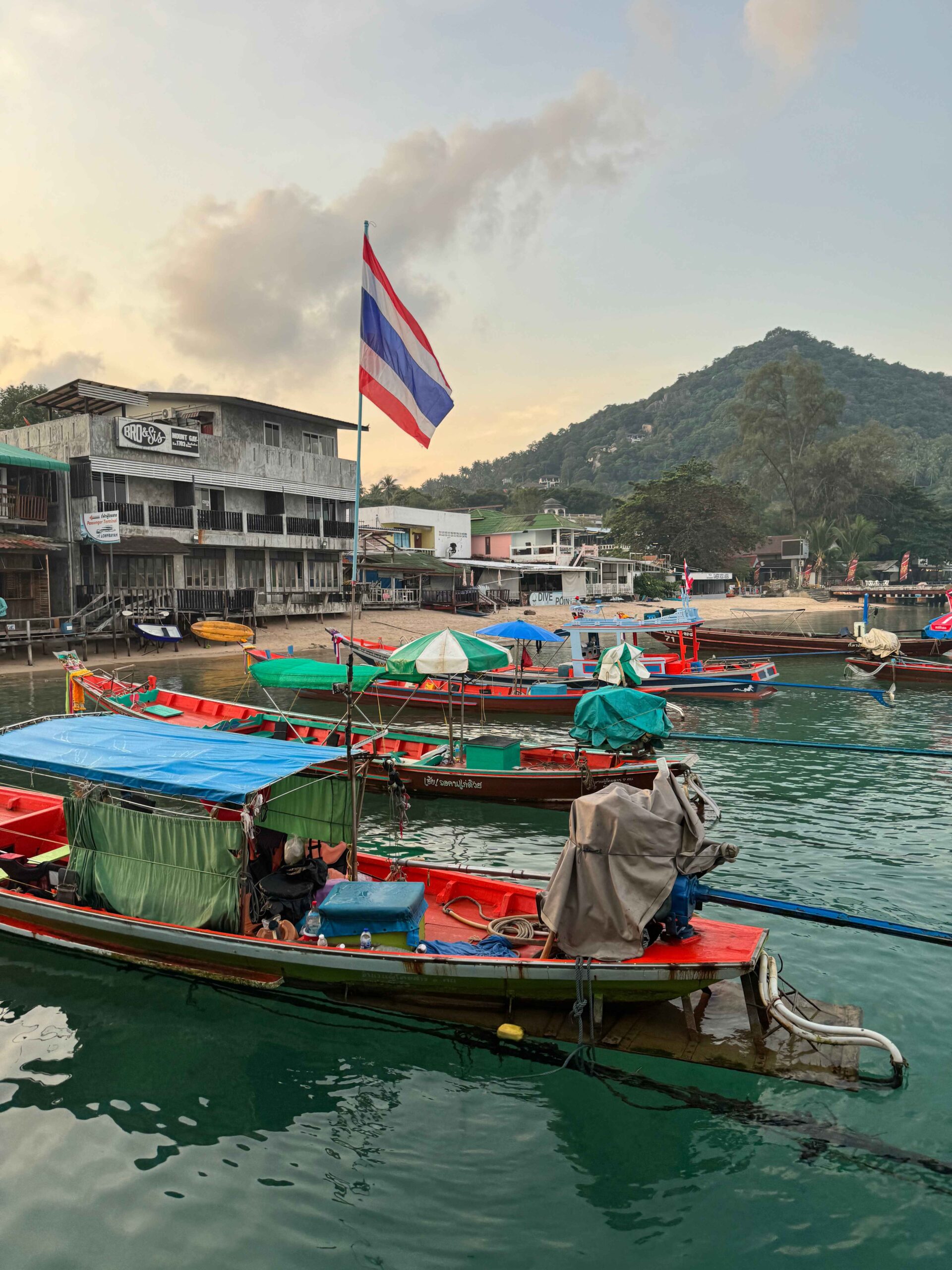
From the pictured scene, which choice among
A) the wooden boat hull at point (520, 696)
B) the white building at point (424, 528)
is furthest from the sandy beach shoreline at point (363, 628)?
the white building at point (424, 528)

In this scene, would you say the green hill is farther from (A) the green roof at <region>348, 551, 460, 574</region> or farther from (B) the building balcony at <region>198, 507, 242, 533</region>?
(B) the building balcony at <region>198, 507, 242, 533</region>

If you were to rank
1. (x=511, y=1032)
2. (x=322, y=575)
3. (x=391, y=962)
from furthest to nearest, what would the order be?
(x=322, y=575) → (x=391, y=962) → (x=511, y=1032)

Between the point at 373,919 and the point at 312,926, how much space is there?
0.78 meters

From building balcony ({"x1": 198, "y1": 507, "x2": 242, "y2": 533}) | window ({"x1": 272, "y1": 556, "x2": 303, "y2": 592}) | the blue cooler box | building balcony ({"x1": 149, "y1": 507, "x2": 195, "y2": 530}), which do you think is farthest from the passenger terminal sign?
the blue cooler box

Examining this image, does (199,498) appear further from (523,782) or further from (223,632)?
(523,782)

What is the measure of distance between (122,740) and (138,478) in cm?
3234

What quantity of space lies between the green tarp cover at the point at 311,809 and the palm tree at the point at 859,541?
94.9m

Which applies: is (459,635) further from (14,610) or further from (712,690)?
(14,610)

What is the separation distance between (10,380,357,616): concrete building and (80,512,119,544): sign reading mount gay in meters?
3.27

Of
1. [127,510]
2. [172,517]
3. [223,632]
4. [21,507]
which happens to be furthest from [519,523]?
[21,507]

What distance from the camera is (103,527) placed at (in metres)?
33.0

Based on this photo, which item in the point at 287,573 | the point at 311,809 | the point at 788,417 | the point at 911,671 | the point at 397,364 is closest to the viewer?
the point at 311,809

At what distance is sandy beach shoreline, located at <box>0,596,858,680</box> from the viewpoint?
33.9 metres

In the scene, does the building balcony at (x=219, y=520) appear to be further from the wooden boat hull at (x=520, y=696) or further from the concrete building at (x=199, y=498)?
the wooden boat hull at (x=520, y=696)
